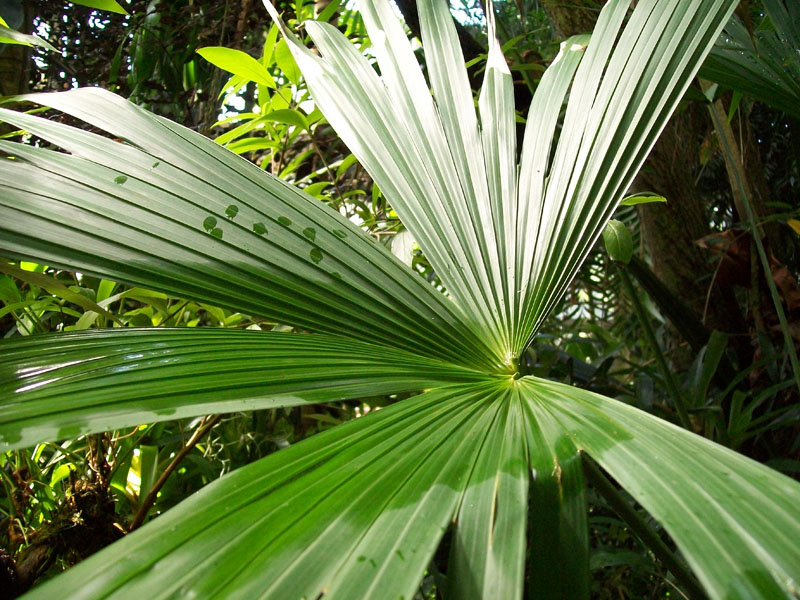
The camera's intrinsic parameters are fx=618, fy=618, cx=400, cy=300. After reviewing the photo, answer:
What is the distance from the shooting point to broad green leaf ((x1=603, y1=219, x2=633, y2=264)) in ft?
2.71

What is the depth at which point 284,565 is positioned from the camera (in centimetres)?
29

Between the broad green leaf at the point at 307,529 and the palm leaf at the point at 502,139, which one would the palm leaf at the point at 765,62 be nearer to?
the palm leaf at the point at 502,139

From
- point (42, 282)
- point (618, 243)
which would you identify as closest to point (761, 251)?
point (618, 243)

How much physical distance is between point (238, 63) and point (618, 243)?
0.65 m

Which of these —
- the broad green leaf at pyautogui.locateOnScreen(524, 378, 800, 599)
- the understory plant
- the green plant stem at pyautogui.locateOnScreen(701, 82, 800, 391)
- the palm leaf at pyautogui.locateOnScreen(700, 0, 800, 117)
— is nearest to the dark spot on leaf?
the understory plant

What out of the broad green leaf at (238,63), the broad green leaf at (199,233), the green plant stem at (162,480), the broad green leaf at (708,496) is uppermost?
the broad green leaf at (238,63)

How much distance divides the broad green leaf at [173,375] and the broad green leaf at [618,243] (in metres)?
0.37

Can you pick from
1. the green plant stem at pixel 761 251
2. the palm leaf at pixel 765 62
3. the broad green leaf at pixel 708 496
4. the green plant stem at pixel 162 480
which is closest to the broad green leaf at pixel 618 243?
the green plant stem at pixel 761 251

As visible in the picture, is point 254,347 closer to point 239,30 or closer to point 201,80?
point 239,30

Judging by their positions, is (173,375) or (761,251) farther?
(761,251)

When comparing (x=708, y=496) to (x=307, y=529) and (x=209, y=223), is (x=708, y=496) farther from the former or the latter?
(x=209, y=223)

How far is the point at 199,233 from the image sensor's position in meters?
0.56

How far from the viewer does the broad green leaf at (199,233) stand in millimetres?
494

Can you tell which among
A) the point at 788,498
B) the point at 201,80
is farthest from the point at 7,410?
the point at 201,80
